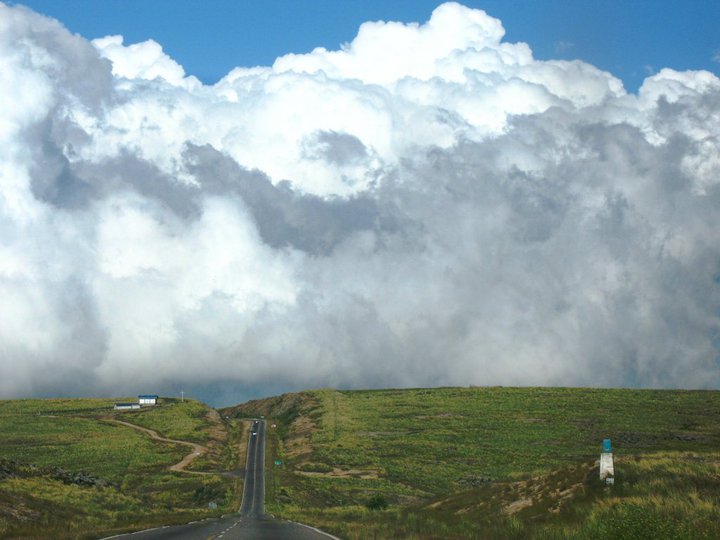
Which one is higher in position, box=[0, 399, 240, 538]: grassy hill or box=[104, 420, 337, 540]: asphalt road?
box=[0, 399, 240, 538]: grassy hill

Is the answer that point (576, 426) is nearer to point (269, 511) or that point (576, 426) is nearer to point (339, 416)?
point (339, 416)

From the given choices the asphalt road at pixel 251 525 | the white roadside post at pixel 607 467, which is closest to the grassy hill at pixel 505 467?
the white roadside post at pixel 607 467

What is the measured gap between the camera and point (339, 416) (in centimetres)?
18225

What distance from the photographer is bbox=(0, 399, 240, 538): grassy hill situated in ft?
155

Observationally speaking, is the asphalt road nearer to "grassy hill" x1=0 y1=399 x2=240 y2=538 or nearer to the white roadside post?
"grassy hill" x1=0 y1=399 x2=240 y2=538

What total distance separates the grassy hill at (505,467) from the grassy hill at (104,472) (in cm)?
910

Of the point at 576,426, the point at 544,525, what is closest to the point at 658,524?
the point at 544,525

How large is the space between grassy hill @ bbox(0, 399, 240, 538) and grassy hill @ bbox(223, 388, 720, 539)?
9.10 meters

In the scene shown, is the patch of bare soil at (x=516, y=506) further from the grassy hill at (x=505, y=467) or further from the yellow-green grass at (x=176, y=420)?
the yellow-green grass at (x=176, y=420)

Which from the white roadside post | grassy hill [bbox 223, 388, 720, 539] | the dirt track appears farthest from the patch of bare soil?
the dirt track

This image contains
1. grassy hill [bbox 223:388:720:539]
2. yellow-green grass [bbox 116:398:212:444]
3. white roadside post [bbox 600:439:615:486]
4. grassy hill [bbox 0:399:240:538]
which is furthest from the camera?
yellow-green grass [bbox 116:398:212:444]

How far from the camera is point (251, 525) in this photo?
4900 centimetres

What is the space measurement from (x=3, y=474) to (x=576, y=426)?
350ft

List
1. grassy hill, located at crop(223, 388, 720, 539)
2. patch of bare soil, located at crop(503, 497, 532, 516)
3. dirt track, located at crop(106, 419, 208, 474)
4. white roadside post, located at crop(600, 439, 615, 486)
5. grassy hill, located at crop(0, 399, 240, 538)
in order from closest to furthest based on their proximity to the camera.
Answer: grassy hill, located at crop(223, 388, 720, 539), white roadside post, located at crop(600, 439, 615, 486), patch of bare soil, located at crop(503, 497, 532, 516), grassy hill, located at crop(0, 399, 240, 538), dirt track, located at crop(106, 419, 208, 474)
